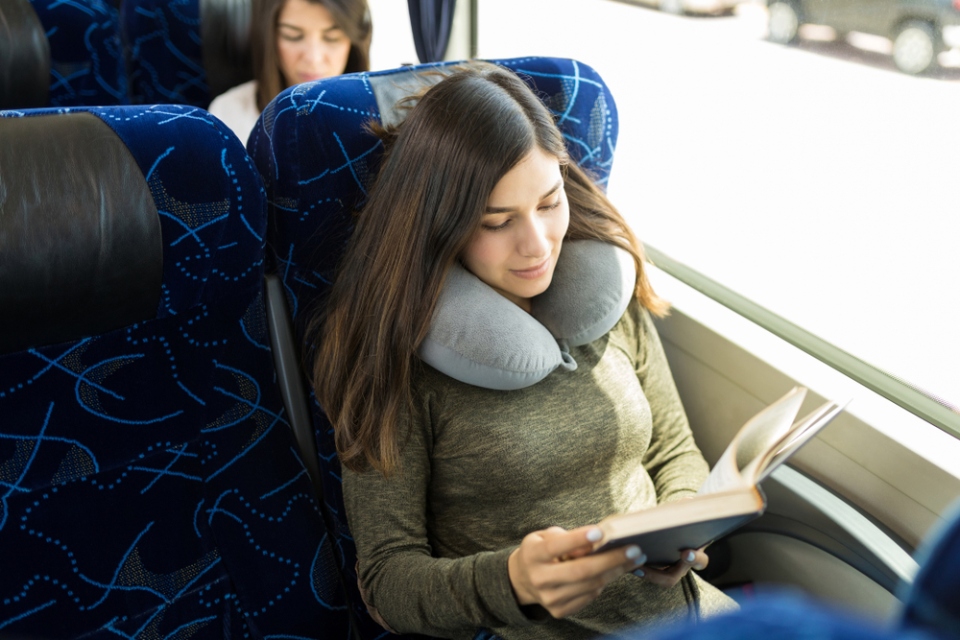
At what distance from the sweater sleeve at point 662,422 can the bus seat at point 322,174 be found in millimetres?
397

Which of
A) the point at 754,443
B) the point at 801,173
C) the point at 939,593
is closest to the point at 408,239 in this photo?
the point at 754,443

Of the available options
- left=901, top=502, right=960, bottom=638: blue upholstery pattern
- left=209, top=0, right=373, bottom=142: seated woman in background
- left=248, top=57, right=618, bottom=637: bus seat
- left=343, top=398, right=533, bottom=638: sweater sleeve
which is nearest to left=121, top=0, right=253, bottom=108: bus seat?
left=209, top=0, right=373, bottom=142: seated woman in background

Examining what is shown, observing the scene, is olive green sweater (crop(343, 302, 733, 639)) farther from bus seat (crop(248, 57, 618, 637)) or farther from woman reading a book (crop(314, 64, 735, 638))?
bus seat (crop(248, 57, 618, 637))

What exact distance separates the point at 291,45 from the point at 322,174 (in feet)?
4.25

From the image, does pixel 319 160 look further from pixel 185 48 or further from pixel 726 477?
pixel 185 48

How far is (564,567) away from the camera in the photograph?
82 centimetres

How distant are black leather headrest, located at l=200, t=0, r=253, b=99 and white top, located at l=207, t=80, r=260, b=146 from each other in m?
0.14

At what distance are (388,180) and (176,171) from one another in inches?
10.5

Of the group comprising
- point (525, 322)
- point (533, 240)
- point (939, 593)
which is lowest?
point (525, 322)

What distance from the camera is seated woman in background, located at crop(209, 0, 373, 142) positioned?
7.28 ft

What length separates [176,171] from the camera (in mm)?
989

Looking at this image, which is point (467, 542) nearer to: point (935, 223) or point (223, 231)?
point (223, 231)

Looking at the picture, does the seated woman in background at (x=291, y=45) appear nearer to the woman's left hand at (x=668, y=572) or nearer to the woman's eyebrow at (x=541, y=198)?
the woman's eyebrow at (x=541, y=198)

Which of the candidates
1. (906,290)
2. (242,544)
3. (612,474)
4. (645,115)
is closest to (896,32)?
(906,290)
